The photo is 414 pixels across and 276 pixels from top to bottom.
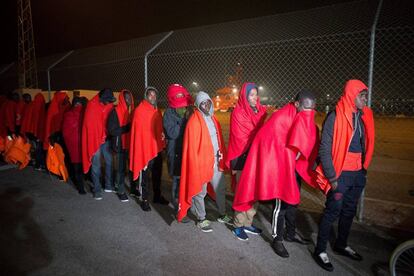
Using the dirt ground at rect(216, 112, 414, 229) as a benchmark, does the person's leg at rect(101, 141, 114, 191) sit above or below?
above

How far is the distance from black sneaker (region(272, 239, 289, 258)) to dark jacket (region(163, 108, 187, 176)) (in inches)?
68.4

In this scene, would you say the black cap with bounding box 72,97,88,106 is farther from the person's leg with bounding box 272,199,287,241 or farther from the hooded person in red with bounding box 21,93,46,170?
the person's leg with bounding box 272,199,287,241

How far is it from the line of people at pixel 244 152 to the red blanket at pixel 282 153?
1cm

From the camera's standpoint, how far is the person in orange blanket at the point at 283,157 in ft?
10.6

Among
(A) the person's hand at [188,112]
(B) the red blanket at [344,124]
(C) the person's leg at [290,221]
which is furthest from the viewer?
(A) the person's hand at [188,112]

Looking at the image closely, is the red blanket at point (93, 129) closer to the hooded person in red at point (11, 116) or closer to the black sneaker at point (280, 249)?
the black sneaker at point (280, 249)

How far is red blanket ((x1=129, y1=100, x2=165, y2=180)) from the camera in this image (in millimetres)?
4836

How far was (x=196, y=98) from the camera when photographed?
161 inches

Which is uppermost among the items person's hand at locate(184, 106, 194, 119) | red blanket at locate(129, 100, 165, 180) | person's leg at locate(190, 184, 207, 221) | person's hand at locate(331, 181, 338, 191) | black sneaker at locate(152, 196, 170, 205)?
person's hand at locate(184, 106, 194, 119)

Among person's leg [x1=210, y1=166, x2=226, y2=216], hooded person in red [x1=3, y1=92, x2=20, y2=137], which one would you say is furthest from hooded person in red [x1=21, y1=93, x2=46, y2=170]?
person's leg [x1=210, y1=166, x2=226, y2=216]

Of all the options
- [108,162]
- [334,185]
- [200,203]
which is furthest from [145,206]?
[334,185]

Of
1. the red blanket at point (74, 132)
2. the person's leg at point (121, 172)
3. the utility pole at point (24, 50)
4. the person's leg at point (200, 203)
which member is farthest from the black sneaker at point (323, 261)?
the utility pole at point (24, 50)

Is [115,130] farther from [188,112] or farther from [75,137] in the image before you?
[188,112]

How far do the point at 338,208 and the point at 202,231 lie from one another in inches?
70.2
